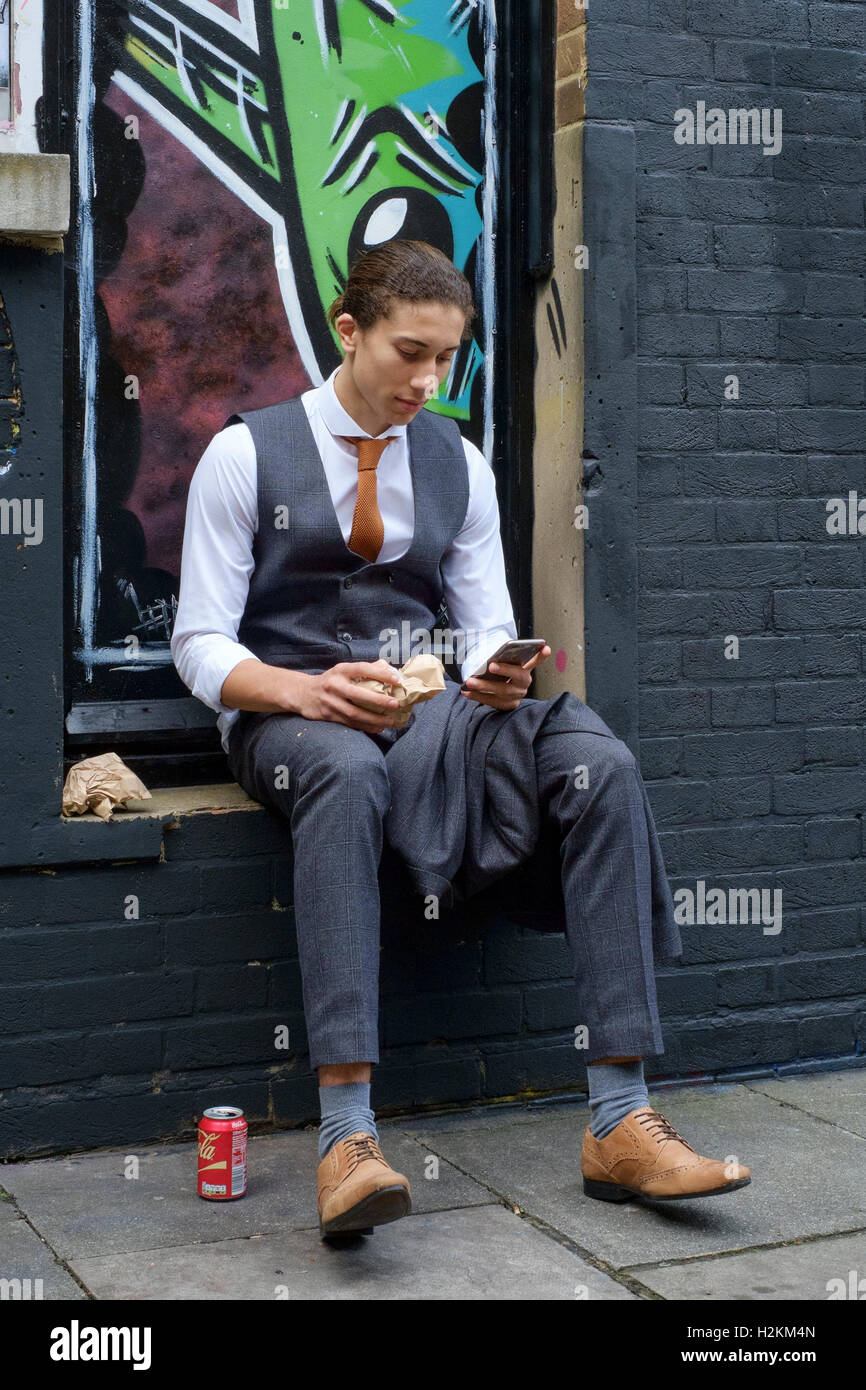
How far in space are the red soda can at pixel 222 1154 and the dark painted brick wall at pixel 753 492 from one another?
1.31 metres

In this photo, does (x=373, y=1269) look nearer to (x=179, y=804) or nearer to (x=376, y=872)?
(x=376, y=872)

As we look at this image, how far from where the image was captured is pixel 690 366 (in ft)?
12.9

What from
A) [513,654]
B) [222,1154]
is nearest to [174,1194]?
[222,1154]

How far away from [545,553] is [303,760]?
116 centimetres

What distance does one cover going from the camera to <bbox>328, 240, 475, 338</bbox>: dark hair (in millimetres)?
3281

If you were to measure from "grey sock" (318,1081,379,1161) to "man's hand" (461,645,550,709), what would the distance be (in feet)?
2.73

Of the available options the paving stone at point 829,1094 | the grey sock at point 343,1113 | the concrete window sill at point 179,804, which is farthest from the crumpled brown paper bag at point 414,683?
the paving stone at point 829,1094

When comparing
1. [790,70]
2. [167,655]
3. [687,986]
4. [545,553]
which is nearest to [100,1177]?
[167,655]

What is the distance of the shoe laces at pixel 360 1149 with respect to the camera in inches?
111

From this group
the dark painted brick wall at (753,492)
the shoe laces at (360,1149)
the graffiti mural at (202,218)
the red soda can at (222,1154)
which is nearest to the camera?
the shoe laces at (360,1149)

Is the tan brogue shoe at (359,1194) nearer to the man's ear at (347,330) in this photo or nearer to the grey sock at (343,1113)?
the grey sock at (343,1113)

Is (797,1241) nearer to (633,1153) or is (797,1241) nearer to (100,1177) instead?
(633,1153)

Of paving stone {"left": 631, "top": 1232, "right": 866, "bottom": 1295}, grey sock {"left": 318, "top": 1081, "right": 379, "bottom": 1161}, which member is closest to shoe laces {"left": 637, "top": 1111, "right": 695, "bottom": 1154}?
paving stone {"left": 631, "top": 1232, "right": 866, "bottom": 1295}

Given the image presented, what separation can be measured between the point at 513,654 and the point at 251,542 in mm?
648
